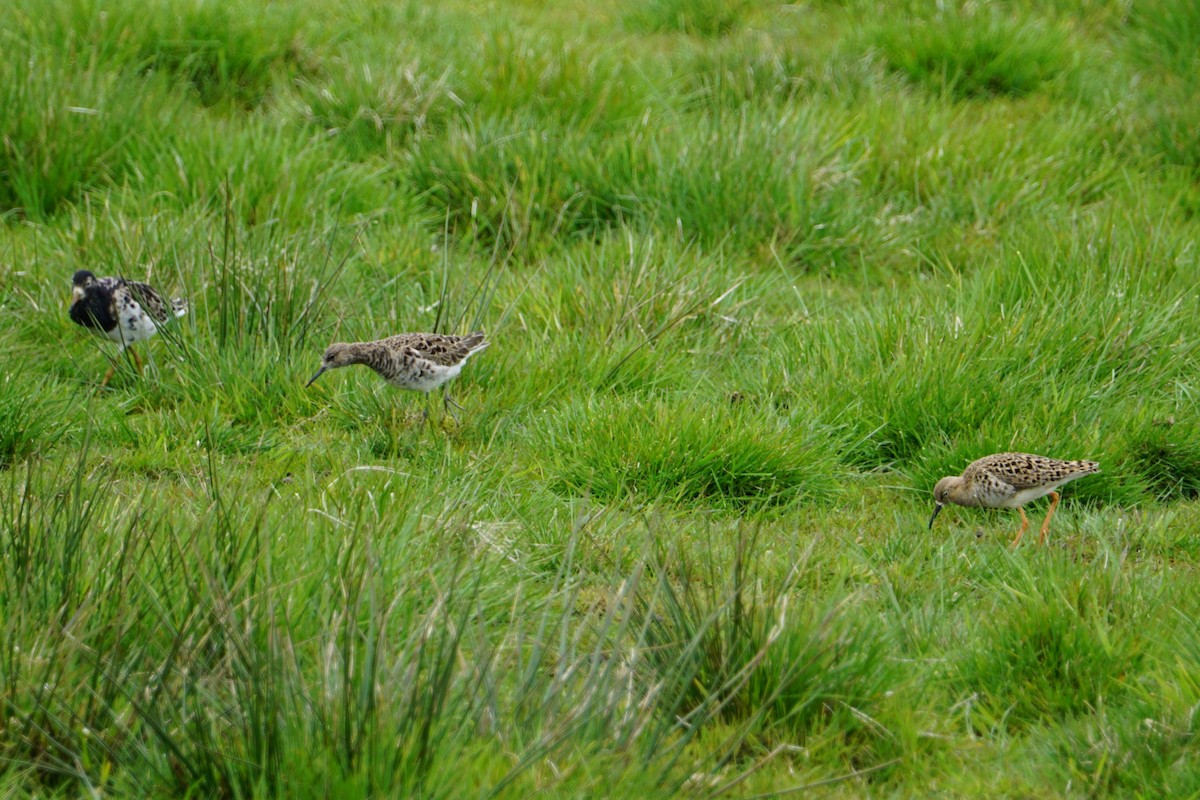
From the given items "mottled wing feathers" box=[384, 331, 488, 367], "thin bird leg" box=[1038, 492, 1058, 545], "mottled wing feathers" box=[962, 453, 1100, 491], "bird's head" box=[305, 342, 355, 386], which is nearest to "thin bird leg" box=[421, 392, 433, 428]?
"mottled wing feathers" box=[384, 331, 488, 367]

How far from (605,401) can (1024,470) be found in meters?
1.89

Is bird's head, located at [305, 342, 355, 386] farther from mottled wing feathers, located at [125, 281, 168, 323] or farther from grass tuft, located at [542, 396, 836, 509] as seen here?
grass tuft, located at [542, 396, 836, 509]

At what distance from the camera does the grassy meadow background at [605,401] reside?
3.76m

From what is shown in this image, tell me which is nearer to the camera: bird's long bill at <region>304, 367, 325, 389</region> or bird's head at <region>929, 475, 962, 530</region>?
bird's head at <region>929, 475, 962, 530</region>

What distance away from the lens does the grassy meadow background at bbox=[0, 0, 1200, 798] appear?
376cm

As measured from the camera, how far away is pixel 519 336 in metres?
7.15

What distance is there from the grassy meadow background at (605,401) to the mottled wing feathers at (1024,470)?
221mm

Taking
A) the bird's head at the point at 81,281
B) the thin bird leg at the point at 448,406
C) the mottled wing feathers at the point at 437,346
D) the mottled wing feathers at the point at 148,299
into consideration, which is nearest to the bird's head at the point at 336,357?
the mottled wing feathers at the point at 437,346

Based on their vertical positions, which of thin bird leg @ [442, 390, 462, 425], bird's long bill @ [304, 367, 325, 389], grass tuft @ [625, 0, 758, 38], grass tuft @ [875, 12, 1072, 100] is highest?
grass tuft @ [875, 12, 1072, 100]

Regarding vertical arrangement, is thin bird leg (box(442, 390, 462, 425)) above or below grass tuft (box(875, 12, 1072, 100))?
below

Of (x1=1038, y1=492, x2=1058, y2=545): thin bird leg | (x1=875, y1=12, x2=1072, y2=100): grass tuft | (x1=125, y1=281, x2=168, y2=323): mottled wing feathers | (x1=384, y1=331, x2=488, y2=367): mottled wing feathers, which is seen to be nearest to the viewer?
(x1=1038, y1=492, x2=1058, y2=545): thin bird leg

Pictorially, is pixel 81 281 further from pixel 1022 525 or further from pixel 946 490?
pixel 1022 525

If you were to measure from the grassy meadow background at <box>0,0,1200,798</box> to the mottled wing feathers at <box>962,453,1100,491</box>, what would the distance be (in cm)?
22

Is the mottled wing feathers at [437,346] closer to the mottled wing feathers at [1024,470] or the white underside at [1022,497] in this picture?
the mottled wing feathers at [1024,470]
